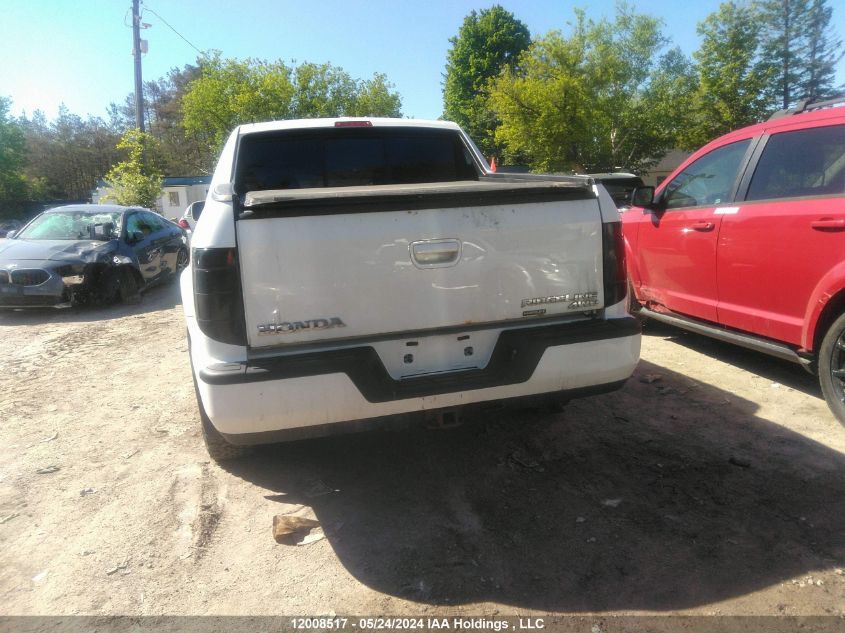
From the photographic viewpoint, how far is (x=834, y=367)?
3.57 metres

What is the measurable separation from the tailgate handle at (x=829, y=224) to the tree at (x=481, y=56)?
4287cm

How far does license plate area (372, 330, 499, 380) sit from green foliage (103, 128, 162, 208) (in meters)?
20.2

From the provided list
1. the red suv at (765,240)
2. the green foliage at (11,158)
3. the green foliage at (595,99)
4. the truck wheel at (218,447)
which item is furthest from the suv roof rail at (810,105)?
the green foliage at (11,158)

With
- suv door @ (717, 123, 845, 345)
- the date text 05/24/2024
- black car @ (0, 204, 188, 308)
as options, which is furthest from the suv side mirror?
black car @ (0, 204, 188, 308)

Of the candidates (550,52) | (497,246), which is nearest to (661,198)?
(497,246)

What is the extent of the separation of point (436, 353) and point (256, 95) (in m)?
37.8

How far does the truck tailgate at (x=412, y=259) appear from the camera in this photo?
2.44m

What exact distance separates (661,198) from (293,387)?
4.06 m

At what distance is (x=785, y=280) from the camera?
3.81 meters

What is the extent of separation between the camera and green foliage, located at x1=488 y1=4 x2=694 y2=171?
30734 mm

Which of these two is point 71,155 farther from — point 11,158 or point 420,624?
point 420,624

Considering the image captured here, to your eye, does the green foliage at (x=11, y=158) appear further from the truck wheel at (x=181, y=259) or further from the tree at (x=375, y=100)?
the truck wheel at (x=181, y=259)

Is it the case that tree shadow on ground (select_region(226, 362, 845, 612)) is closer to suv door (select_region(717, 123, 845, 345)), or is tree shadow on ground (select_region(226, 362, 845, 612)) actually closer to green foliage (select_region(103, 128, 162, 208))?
suv door (select_region(717, 123, 845, 345))

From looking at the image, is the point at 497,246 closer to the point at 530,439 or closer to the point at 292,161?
the point at 530,439
